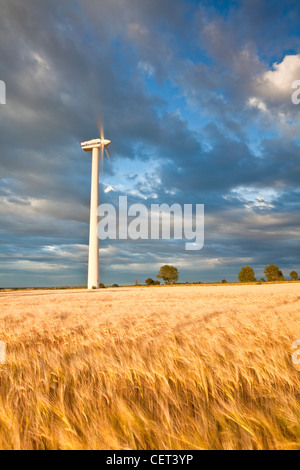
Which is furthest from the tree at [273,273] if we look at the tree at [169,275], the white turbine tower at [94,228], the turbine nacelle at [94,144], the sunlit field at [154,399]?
the sunlit field at [154,399]

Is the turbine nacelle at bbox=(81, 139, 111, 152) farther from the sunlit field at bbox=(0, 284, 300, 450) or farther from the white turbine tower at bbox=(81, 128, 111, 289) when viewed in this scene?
the sunlit field at bbox=(0, 284, 300, 450)

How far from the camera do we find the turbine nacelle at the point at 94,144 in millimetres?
52125

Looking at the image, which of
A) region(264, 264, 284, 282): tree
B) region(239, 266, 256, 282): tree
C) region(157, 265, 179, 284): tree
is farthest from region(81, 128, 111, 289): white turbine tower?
region(264, 264, 284, 282): tree

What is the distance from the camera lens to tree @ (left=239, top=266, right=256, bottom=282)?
111 metres

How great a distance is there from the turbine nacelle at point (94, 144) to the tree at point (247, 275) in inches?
3151

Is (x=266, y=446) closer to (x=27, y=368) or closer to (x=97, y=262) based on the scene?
(x=27, y=368)

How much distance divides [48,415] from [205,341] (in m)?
3.11

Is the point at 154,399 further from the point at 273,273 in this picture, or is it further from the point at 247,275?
the point at 273,273

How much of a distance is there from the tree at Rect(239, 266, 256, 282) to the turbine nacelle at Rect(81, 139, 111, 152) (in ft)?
263

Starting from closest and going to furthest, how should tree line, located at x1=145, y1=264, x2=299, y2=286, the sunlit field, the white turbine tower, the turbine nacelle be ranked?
1. the sunlit field
2. the white turbine tower
3. the turbine nacelle
4. tree line, located at x1=145, y1=264, x2=299, y2=286

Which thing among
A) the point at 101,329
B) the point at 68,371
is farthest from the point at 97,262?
the point at 68,371

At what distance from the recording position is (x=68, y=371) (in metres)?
3.75

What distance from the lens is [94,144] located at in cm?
5275

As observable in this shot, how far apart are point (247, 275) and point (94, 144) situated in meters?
81.4
